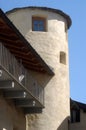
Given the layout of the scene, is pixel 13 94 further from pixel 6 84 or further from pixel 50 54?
pixel 50 54

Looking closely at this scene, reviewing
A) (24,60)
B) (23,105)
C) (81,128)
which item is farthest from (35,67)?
(81,128)

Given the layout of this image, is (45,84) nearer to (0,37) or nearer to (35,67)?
(35,67)

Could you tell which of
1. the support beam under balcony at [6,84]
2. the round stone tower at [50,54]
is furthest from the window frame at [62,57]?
the support beam under balcony at [6,84]

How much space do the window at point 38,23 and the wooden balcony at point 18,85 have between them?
478cm

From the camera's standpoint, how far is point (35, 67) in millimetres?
26422

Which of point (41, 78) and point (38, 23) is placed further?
point (38, 23)

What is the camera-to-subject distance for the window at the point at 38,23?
28578 millimetres

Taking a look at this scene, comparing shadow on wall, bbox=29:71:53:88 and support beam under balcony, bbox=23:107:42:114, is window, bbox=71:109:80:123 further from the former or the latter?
support beam under balcony, bbox=23:107:42:114

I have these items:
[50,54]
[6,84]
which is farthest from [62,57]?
[6,84]

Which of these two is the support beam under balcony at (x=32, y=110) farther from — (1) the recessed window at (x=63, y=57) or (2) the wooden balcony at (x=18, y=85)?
(1) the recessed window at (x=63, y=57)

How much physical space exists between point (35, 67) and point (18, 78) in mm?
4132

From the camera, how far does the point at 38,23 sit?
2889 cm

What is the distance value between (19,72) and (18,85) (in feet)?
3.28

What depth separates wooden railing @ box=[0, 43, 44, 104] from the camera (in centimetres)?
2135
